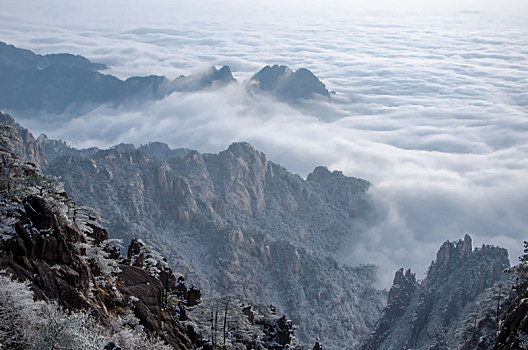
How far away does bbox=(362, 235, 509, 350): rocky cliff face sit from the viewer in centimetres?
15288

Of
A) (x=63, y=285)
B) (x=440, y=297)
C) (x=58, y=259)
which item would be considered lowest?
(x=440, y=297)

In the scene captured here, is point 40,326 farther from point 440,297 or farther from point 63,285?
point 440,297

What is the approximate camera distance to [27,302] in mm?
49531

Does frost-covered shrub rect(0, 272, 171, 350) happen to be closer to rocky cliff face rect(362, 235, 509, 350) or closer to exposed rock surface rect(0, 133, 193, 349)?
exposed rock surface rect(0, 133, 193, 349)

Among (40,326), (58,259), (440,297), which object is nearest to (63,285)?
Result: (58,259)

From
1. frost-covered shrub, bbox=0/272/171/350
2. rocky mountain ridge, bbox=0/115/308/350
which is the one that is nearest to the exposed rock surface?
rocky mountain ridge, bbox=0/115/308/350

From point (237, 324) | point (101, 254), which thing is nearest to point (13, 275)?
point (101, 254)

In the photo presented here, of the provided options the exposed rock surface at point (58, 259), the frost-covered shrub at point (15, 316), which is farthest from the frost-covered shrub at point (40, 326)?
the exposed rock surface at point (58, 259)

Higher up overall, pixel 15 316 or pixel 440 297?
pixel 15 316

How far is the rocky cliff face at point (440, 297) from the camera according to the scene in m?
153

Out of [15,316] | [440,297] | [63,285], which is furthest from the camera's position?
[440,297]

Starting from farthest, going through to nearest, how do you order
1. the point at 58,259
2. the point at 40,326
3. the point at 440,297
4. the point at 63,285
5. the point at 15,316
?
the point at 440,297 < the point at 58,259 < the point at 63,285 < the point at 15,316 < the point at 40,326

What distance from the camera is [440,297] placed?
169125 millimetres

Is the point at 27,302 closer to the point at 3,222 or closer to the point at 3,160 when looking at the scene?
the point at 3,222
